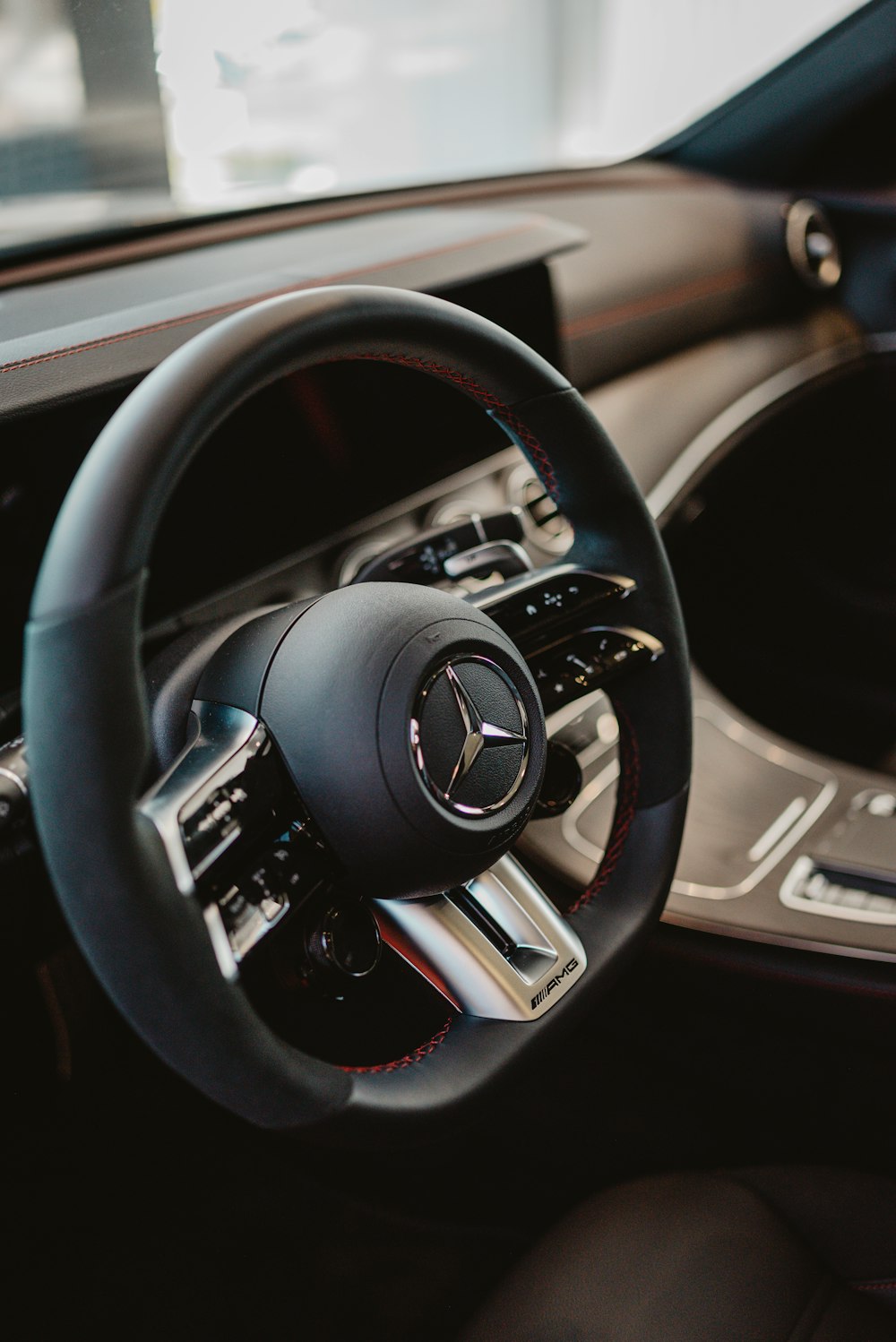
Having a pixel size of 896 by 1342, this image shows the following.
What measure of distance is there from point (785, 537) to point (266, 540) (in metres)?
1.20

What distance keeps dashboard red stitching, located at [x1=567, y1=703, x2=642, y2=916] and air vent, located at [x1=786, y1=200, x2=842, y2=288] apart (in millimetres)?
1403

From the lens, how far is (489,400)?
73cm

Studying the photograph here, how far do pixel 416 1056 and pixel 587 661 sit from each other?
293 millimetres

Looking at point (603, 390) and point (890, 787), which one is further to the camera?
point (603, 390)

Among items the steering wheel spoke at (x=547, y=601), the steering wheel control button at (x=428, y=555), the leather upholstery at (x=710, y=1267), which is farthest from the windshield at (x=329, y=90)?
the leather upholstery at (x=710, y=1267)

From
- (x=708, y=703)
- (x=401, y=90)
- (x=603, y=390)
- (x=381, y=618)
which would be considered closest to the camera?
→ (x=381, y=618)

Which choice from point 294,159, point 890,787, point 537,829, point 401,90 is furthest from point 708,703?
point 401,90

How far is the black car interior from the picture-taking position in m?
0.54

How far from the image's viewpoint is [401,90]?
189 centimetres

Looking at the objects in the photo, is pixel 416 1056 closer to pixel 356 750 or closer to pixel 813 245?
pixel 356 750

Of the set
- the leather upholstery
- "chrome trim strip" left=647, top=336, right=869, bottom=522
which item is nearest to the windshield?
"chrome trim strip" left=647, top=336, right=869, bottom=522

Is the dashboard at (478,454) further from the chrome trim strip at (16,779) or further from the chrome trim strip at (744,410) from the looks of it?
the chrome trim strip at (16,779)

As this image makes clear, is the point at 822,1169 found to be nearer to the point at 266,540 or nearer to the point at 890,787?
the point at 890,787

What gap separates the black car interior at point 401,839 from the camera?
0.54m
